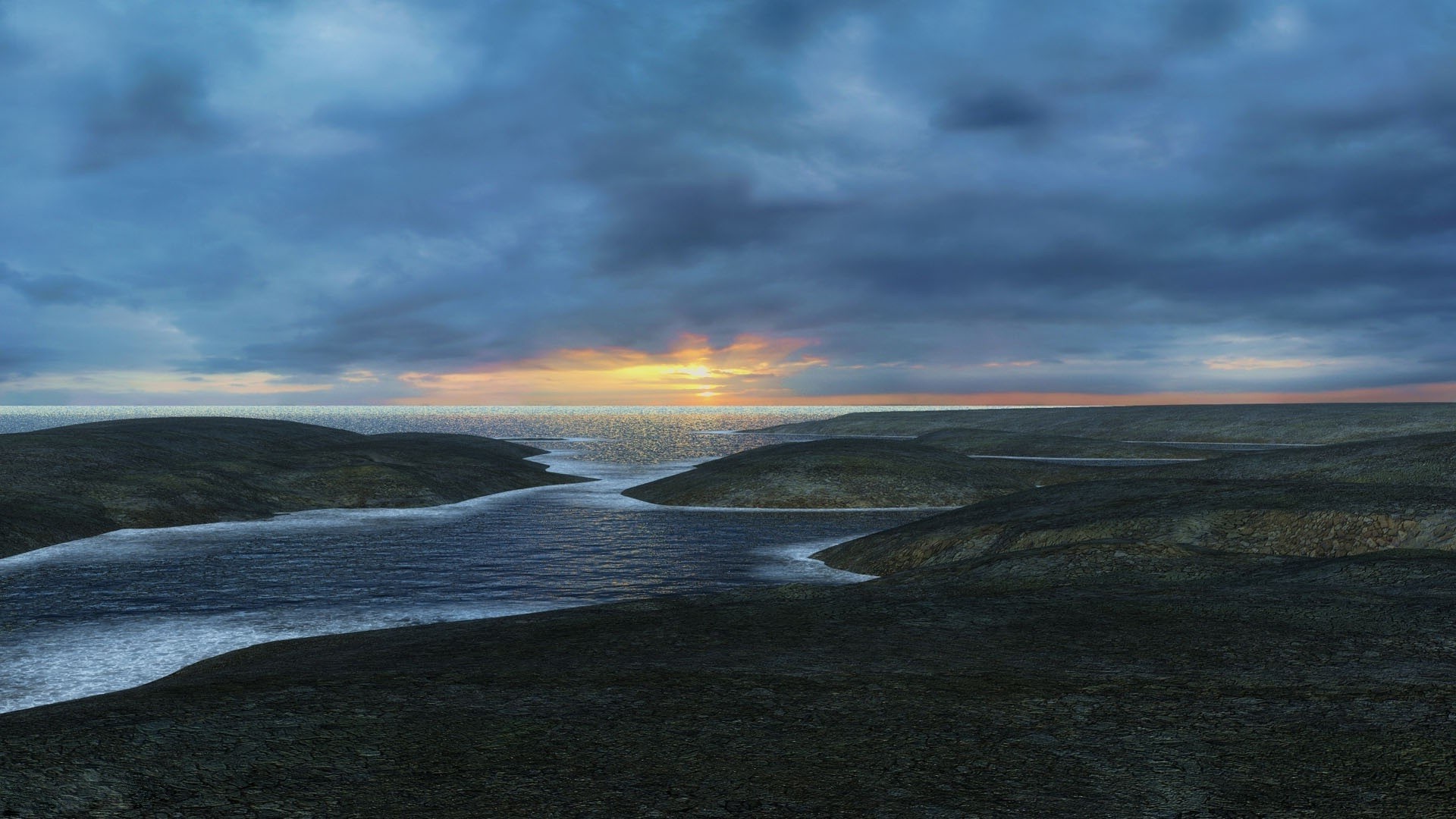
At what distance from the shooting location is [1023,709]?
12086 mm

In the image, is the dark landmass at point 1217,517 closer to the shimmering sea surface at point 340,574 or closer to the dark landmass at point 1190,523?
the dark landmass at point 1190,523

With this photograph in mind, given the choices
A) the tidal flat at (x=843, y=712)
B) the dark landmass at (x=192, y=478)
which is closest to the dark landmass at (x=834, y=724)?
the tidal flat at (x=843, y=712)

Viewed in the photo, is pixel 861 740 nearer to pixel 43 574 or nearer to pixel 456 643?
pixel 456 643

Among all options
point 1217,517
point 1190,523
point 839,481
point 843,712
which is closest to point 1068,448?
point 839,481

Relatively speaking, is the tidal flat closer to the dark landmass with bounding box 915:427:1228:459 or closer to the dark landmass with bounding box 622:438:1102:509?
the dark landmass with bounding box 622:438:1102:509

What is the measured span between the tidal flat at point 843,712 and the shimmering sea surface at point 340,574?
438cm

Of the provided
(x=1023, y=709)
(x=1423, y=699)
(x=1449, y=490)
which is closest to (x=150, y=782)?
(x=1023, y=709)

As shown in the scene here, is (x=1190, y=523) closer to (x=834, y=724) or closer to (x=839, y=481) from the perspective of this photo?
(x=834, y=724)

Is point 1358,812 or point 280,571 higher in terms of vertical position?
point 1358,812

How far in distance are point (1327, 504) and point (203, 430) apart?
351 ft

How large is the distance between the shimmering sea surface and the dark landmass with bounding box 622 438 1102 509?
452 cm

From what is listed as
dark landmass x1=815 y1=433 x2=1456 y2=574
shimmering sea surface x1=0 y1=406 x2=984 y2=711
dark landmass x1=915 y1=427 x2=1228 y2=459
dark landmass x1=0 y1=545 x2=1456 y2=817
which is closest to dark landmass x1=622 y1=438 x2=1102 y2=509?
shimmering sea surface x1=0 y1=406 x2=984 y2=711

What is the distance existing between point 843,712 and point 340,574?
32020 millimetres

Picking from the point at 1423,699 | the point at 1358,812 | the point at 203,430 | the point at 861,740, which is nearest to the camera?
the point at 1358,812
